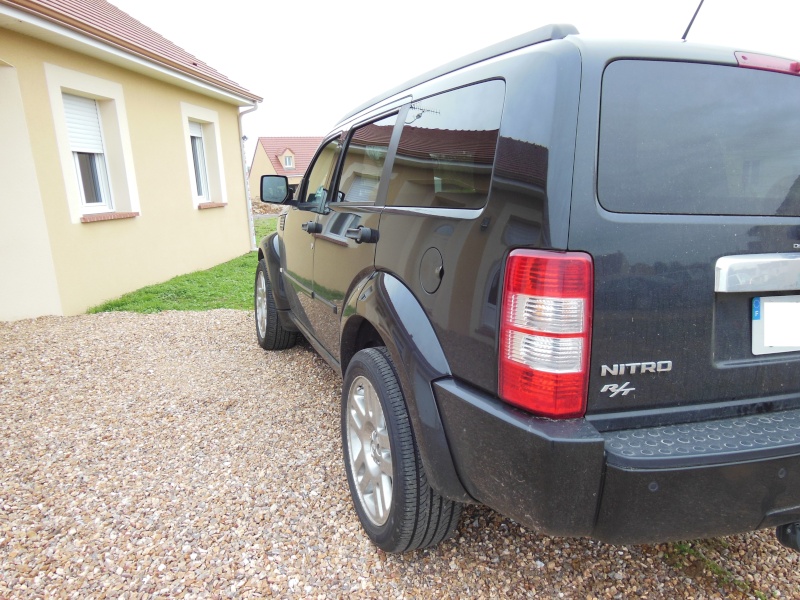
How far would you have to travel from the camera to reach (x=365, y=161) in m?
2.71

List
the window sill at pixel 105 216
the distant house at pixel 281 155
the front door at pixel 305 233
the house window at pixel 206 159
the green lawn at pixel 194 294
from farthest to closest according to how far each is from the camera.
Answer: the distant house at pixel 281 155 < the house window at pixel 206 159 < the green lawn at pixel 194 294 < the window sill at pixel 105 216 < the front door at pixel 305 233

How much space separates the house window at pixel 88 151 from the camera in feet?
21.2

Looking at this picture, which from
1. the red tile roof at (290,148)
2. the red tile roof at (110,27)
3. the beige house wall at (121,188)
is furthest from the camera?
the red tile roof at (290,148)

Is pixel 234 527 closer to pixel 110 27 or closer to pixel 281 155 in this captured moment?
pixel 110 27

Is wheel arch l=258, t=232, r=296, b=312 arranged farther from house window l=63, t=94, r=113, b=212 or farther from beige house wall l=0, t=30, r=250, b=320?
house window l=63, t=94, r=113, b=212

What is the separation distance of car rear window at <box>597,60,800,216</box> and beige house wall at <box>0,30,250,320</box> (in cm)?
624

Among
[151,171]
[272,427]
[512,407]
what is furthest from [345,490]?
[151,171]

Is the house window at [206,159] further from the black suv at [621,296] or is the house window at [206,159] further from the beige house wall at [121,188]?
the black suv at [621,296]

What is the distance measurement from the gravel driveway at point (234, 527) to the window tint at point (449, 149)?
4.84 ft

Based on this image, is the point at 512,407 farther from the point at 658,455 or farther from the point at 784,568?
the point at 784,568

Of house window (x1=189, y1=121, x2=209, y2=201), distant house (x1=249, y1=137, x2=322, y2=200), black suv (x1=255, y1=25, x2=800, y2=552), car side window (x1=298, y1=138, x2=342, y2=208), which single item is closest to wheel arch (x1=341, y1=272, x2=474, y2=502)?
black suv (x1=255, y1=25, x2=800, y2=552)

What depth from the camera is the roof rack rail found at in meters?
1.49

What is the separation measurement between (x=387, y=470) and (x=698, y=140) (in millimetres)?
1595

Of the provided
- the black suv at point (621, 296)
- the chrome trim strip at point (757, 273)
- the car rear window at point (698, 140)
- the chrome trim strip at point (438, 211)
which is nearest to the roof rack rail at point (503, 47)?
the black suv at point (621, 296)
